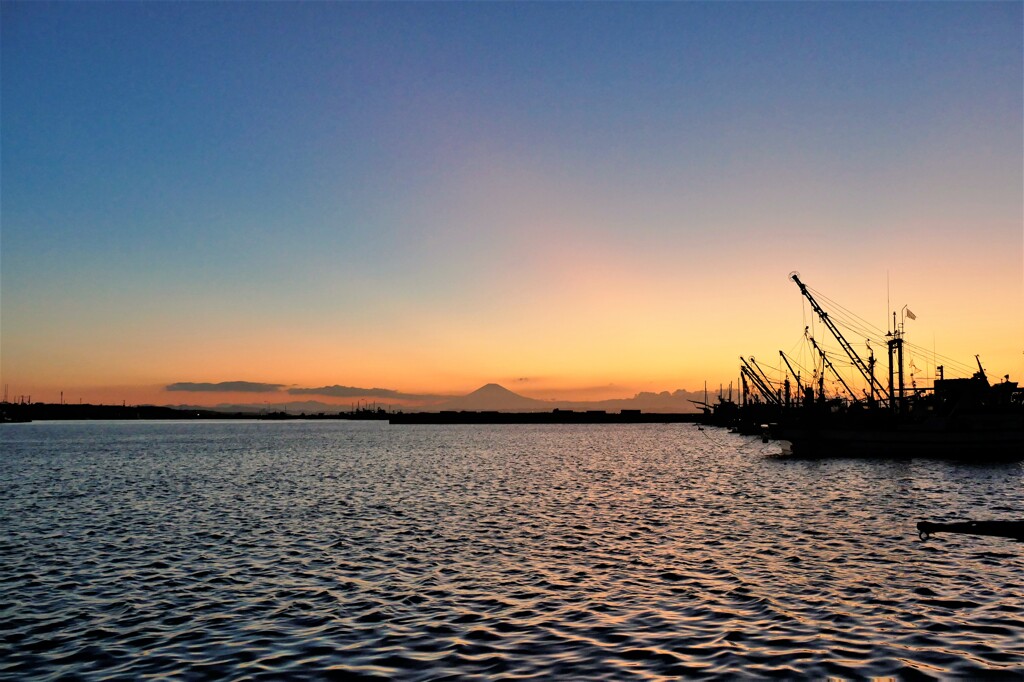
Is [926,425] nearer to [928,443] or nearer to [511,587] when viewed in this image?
[928,443]

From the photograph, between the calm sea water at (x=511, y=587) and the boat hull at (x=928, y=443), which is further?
the boat hull at (x=928, y=443)

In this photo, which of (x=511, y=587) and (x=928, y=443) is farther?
(x=928, y=443)

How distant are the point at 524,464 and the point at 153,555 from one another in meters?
69.9

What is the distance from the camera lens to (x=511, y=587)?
1013 inches

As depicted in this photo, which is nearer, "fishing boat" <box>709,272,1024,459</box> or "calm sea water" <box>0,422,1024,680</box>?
"calm sea water" <box>0,422,1024,680</box>

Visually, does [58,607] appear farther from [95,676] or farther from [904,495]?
[904,495]

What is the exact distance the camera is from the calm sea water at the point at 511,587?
17.8 m

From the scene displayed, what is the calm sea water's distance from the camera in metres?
17.8

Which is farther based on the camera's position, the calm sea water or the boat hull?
the boat hull

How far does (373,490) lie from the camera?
64.5 meters

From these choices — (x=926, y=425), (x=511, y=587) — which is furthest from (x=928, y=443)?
(x=511, y=587)

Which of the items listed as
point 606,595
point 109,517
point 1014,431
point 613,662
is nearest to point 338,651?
point 613,662

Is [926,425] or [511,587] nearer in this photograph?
[511,587]

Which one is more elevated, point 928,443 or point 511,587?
point 928,443
